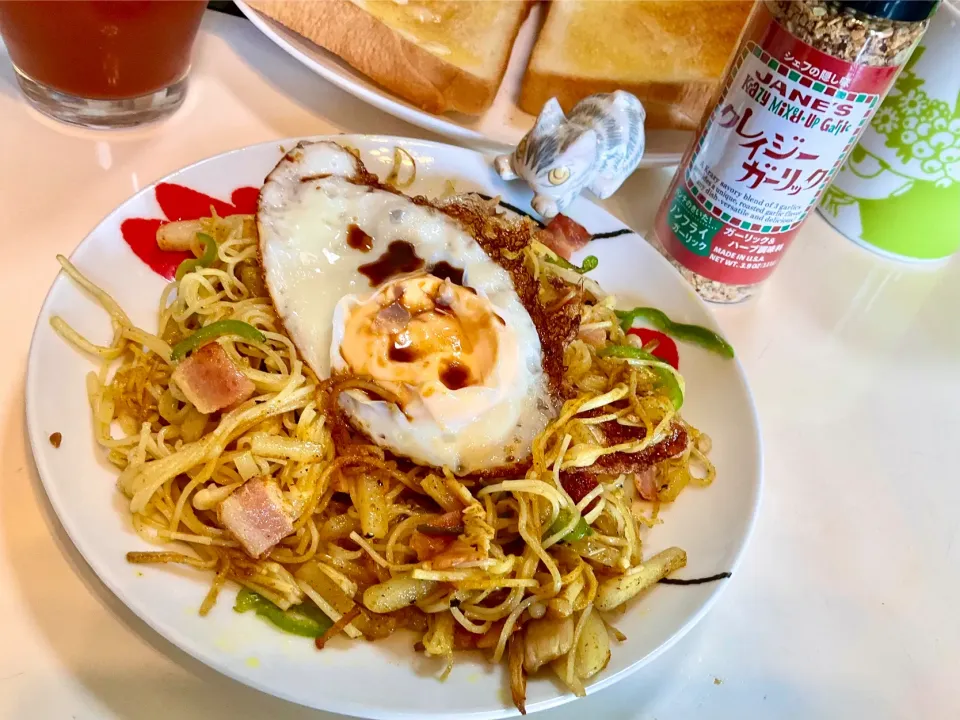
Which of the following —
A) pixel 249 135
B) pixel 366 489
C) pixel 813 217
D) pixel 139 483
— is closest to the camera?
pixel 139 483

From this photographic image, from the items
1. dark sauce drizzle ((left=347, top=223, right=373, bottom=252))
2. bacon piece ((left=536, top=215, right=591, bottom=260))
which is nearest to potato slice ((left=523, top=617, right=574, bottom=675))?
dark sauce drizzle ((left=347, top=223, right=373, bottom=252))

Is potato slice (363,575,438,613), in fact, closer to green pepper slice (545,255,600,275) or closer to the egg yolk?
the egg yolk

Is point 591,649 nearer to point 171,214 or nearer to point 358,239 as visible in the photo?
point 358,239

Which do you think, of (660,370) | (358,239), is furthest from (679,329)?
(358,239)

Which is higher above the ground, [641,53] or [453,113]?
[641,53]

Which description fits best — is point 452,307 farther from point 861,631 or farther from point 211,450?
point 861,631

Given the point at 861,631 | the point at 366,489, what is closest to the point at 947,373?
the point at 861,631
